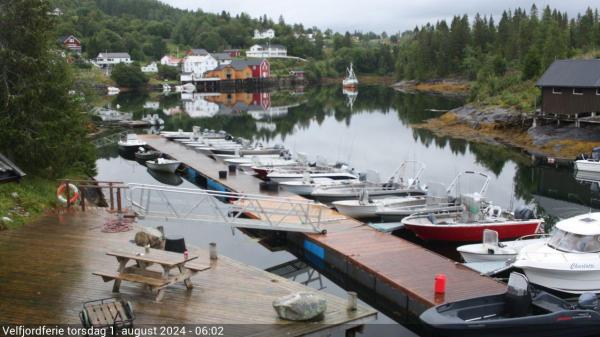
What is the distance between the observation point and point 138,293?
13039 millimetres

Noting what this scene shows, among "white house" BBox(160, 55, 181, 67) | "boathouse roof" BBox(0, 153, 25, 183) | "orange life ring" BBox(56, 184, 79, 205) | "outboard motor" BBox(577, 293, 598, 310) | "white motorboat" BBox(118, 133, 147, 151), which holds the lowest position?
"outboard motor" BBox(577, 293, 598, 310)

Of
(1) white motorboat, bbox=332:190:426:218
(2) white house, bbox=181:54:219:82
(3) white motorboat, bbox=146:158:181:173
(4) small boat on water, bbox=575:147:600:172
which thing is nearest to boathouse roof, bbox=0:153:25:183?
(1) white motorboat, bbox=332:190:426:218

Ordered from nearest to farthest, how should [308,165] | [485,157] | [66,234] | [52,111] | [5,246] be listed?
1. [5,246]
2. [66,234]
3. [52,111]
4. [308,165]
5. [485,157]

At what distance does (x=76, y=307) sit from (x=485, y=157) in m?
37.8

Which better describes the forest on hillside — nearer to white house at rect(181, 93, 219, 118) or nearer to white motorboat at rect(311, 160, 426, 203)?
white motorboat at rect(311, 160, 426, 203)

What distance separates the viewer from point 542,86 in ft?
155

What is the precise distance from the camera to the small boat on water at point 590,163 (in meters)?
36.0

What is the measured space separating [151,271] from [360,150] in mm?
37860

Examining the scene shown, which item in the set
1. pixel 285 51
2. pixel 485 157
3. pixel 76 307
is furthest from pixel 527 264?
pixel 285 51

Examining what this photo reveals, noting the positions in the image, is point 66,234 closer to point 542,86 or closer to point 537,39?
point 542,86

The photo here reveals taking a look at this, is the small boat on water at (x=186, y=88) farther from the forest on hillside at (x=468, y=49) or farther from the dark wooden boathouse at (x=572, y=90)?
the dark wooden boathouse at (x=572, y=90)

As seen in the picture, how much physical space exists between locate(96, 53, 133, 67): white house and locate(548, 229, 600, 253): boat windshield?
147258mm

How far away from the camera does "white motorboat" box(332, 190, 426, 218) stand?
25.5 metres

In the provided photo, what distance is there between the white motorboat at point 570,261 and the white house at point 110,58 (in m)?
147
